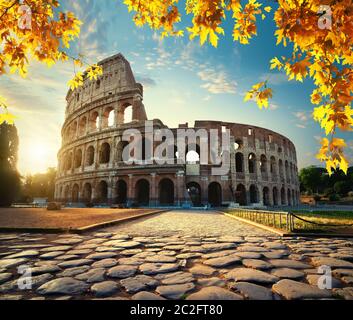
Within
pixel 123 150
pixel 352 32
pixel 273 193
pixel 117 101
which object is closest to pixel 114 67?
pixel 117 101

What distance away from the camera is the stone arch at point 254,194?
24.7m

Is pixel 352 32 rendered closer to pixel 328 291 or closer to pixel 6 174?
pixel 328 291

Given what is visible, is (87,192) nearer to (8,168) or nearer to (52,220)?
(8,168)

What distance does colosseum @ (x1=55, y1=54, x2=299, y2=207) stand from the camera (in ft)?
68.5

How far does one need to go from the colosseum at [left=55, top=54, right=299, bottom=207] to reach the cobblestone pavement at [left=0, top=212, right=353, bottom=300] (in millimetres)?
16367

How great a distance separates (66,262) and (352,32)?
12.1 feet

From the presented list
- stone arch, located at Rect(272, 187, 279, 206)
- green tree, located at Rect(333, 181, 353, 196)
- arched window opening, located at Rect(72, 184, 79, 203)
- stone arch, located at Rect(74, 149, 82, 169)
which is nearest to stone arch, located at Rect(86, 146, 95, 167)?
stone arch, located at Rect(74, 149, 82, 169)

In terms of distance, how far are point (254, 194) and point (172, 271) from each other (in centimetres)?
2521

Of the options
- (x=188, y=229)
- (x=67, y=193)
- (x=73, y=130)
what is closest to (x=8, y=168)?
(x=67, y=193)

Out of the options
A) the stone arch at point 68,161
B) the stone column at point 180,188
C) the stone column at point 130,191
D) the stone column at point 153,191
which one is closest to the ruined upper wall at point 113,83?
the stone arch at point 68,161

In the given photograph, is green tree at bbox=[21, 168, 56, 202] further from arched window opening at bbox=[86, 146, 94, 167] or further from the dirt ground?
the dirt ground

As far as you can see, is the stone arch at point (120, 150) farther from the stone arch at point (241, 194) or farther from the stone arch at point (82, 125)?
the stone arch at point (241, 194)

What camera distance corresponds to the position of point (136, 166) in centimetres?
2081

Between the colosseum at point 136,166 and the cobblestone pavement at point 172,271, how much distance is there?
1637cm
